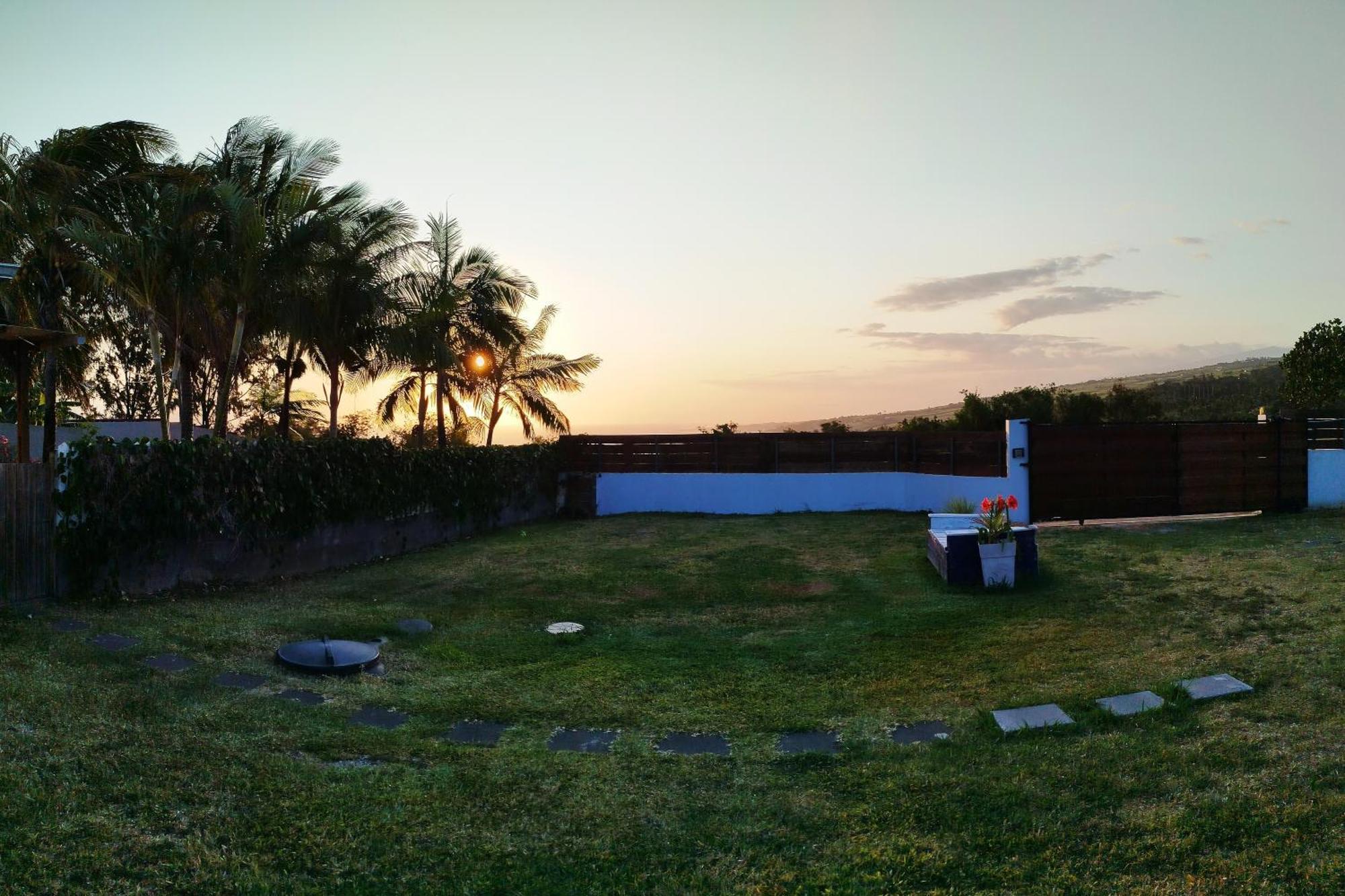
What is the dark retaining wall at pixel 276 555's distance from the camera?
8.88 m

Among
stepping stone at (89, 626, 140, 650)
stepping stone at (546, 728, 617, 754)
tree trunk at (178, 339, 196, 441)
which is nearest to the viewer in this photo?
stepping stone at (546, 728, 617, 754)

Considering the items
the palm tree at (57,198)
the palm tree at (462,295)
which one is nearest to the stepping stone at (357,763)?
the palm tree at (57,198)

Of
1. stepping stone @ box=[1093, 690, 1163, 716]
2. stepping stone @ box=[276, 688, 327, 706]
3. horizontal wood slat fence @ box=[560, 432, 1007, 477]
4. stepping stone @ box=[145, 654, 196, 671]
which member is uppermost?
horizontal wood slat fence @ box=[560, 432, 1007, 477]

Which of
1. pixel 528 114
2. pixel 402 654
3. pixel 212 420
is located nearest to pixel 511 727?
pixel 402 654

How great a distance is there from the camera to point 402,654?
7.10 metres

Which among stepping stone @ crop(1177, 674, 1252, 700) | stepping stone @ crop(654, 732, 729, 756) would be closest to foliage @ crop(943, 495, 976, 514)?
stepping stone @ crop(1177, 674, 1252, 700)

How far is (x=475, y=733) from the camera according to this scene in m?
5.13

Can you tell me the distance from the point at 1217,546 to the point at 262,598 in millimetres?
11654

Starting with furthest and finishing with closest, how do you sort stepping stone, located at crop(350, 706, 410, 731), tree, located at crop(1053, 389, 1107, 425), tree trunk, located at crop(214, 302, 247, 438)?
tree, located at crop(1053, 389, 1107, 425) → tree trunk, located at crop(214, 302, 247, 438) → stepping stone, located at crop(350, 706, 410, 731)

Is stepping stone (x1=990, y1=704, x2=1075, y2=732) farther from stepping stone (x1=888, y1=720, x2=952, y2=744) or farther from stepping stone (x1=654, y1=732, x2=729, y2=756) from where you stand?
→ stepping stone (x1=654, y1=732, x2=729, y2=756)

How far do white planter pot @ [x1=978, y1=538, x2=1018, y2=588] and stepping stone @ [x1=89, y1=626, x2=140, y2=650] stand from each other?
811 cm

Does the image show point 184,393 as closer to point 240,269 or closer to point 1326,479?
point 240,269

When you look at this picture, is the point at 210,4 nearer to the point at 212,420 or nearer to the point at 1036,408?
the point at 212,420

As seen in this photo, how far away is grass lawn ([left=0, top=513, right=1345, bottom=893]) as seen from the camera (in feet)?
10.6
